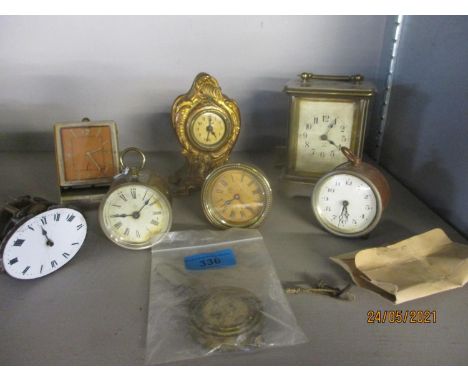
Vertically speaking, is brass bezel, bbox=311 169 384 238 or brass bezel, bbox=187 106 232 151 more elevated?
brass bezel, bbox=187 106 232 151

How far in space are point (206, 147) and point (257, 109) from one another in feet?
1.70

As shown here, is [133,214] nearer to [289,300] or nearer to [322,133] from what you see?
[289,300]

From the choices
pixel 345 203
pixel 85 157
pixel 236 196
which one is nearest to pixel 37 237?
pixel 85 157

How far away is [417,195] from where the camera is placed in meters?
1.33

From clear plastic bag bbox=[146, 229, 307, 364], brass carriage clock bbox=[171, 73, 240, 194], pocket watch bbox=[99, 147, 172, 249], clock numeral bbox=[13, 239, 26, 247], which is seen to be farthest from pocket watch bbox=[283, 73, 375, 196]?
clock numeral bbox=[13, 239, 26, 247]

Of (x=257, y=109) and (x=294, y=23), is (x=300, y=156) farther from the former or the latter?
(x=294, y=23)

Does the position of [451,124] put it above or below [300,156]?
above

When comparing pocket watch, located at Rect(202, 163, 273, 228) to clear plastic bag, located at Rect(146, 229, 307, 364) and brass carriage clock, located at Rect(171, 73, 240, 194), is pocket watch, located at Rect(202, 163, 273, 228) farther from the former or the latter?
brass carriage clock, located at Rect(171, 73, 240, 194)

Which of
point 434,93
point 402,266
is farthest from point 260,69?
point 402,266

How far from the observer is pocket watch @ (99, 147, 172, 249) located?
40.1 inches

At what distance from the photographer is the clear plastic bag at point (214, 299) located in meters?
0.73

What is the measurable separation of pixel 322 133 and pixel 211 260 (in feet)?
1.93

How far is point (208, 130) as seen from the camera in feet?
3.95

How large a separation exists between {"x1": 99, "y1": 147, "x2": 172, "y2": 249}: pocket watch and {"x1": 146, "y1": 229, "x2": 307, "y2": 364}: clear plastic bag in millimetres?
50
